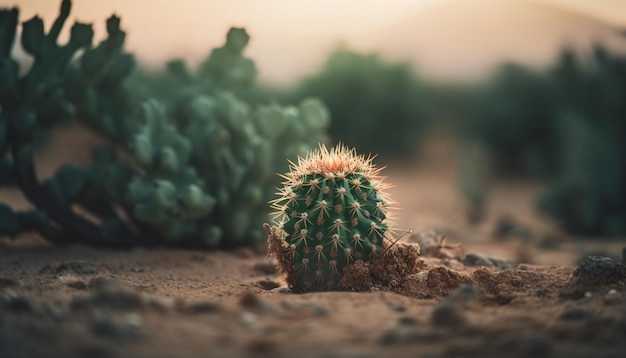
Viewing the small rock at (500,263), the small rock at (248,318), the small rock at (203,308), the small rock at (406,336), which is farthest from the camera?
the small rock at (500,263)

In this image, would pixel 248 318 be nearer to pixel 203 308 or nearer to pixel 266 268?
pixel 203 308

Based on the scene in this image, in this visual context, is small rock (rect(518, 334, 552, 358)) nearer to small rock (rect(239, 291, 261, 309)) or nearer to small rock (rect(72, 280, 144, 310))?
small rock (rect(239, 291, 261, 309))

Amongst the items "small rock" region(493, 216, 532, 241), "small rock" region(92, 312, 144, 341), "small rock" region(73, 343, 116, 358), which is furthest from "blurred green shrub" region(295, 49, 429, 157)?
"small rock" region(73, 343, 116, 358)

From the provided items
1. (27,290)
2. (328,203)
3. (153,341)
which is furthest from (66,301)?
(328,203)

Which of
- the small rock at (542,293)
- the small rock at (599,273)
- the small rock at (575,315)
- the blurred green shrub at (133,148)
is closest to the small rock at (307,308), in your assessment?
the small rock at (575,315)

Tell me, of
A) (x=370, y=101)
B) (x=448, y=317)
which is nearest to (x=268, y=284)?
(x=448, y=317)

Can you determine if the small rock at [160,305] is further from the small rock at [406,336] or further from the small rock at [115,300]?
the small rock at [406,336]

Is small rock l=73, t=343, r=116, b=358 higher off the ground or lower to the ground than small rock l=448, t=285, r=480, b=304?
lower
